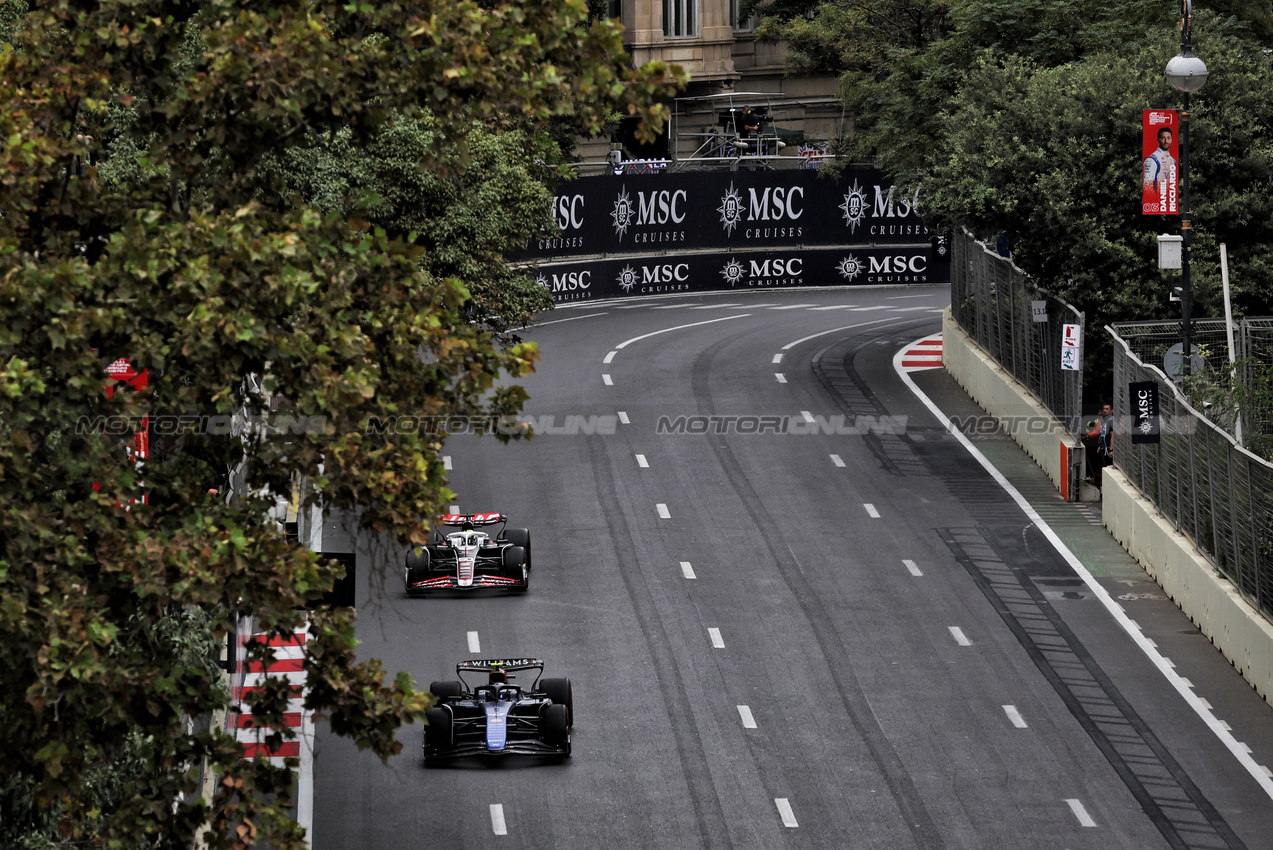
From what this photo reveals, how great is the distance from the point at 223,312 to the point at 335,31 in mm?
2726

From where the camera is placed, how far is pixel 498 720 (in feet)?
62.6

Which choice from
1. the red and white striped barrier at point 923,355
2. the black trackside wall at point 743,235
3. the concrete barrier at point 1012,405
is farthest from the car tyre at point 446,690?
the black trackside wall at point 743,235

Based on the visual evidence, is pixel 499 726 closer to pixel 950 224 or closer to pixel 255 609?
pixel 255 609

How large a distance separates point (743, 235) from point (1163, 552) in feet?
113

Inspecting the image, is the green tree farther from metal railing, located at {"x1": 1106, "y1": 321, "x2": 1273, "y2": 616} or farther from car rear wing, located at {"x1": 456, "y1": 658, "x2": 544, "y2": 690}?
metal railing, located at {"x1": 1106, "y1": 321, "x2": 1273, "y2": 616}

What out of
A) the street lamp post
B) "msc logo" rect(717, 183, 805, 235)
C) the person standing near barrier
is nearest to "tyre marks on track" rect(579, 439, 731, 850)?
the person standing near barrier

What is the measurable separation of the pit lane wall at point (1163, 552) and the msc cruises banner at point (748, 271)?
68.8 feet

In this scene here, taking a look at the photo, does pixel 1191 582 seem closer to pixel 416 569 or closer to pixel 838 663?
pixel 838 663

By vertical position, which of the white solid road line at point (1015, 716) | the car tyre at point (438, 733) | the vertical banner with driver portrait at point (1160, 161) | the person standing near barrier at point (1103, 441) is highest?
the vertical banner with driver portrait at point (1160, 161)

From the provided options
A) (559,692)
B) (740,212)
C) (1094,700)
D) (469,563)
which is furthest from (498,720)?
(740,212)

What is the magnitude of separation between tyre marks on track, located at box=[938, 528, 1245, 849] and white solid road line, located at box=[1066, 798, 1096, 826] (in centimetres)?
67

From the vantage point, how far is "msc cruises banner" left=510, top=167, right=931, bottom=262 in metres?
55.8

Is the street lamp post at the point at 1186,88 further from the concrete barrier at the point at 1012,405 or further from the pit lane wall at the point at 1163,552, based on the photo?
the concrete barrier at the point at 1012,405

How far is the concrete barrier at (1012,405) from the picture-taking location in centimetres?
3023
